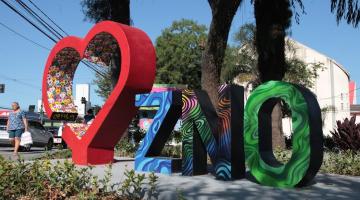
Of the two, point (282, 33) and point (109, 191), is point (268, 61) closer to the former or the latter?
point (282, 33)

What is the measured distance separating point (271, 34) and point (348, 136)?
12.2 feet

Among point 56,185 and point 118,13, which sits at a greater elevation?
point 118,13

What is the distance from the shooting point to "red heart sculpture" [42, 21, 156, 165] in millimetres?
10062

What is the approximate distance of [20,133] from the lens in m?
14.8

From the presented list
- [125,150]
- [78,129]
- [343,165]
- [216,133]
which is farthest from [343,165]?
[125,150]

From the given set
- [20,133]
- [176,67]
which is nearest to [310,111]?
[20,133]

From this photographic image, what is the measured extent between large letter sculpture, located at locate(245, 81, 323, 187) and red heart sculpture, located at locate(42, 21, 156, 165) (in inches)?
111

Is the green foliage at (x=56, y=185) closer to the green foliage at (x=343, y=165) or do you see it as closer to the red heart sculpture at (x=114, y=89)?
the red heart sculpture at (x=114, y=89)

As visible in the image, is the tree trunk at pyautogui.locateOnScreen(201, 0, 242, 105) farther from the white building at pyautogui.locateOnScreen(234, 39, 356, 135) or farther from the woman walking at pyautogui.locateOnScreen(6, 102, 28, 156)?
the white building at pyautogui.locateOnScreen(234, 39, 356, 135)

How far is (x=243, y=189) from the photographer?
7.39 m

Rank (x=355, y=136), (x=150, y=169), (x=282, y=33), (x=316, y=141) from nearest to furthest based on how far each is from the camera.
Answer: (x=316, y=141) < (x=150, y=169) < (x=355, y=136) < (x=282, y=33)

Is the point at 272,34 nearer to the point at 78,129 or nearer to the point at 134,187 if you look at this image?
the point at 78,129

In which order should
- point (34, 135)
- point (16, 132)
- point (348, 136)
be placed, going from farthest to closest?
point (34, 135) < point (16, 132) < point (348, 136)

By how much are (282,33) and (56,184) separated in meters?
9.95
